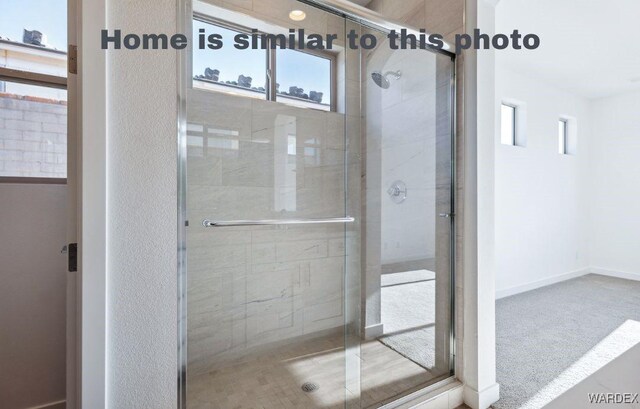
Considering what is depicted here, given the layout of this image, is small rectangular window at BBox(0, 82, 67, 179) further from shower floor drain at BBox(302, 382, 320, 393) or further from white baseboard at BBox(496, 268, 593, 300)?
white baseboard at BBox(496, 268, 593, 300)

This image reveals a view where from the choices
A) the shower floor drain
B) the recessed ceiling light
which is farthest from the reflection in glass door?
the recessed ceiling light

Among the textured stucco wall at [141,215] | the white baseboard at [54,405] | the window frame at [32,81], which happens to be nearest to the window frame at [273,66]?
the window frame at [32,81]

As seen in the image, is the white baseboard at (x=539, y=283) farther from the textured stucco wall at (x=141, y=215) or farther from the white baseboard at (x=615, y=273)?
the textured stucco wall at (x=141, y=215)

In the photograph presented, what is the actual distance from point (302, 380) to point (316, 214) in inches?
44.1

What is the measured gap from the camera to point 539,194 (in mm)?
3973

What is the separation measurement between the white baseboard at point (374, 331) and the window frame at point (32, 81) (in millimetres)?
1948

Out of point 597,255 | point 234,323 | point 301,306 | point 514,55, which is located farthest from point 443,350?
point 597,255

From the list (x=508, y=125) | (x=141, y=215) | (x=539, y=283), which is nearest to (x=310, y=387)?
(x=141, y=215)

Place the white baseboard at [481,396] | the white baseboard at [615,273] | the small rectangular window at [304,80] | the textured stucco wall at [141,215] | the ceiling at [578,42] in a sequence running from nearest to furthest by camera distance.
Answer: the textured stucco wall at [141,215] < the white baseboard at [481,396] < the small rectangular window at [304,80] < the ceiling at [578,42] < the white baseboard at [615,273]

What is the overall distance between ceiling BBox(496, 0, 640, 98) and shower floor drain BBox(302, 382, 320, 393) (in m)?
2.92

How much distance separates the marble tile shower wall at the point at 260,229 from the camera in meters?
1.96

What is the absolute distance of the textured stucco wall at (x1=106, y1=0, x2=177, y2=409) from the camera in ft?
3.22

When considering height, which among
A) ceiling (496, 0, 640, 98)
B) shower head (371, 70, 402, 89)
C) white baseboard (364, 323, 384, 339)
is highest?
ceiling (496, 0, 640, 98)

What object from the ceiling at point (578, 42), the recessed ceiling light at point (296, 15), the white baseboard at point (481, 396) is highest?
the ceiling at point (578, 42)
